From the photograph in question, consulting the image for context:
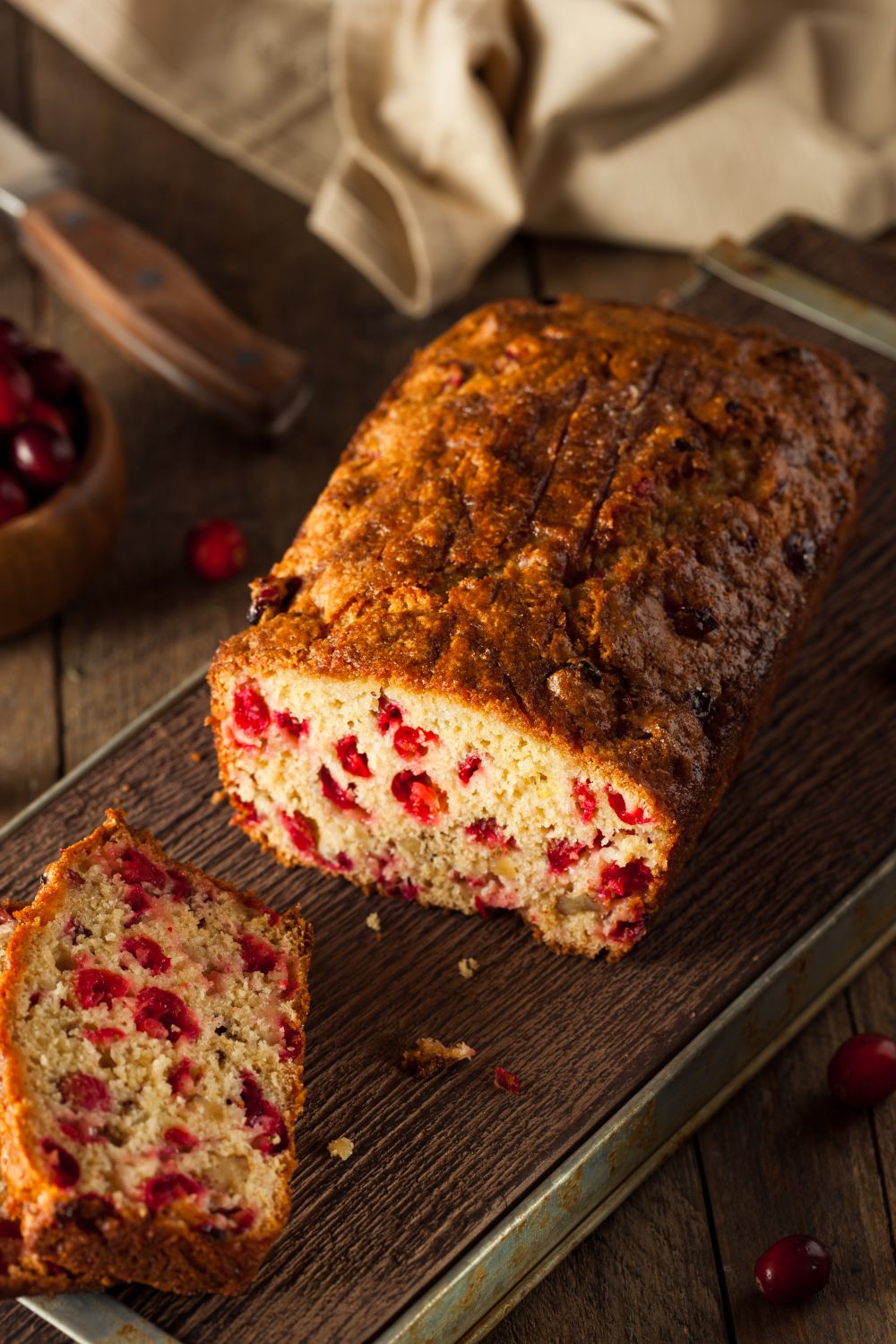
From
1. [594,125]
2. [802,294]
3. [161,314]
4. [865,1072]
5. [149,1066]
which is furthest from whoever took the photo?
[594,125]

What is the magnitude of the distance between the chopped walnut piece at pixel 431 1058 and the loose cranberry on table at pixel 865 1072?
86 cm

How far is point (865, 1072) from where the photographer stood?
3674 mm

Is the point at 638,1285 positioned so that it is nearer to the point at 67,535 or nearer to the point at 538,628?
the point at 538,628

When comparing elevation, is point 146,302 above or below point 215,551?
above

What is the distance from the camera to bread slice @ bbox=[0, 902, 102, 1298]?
115 inches

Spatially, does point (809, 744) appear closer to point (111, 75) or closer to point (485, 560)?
point (485, 560)

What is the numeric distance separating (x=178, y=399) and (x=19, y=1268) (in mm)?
3287

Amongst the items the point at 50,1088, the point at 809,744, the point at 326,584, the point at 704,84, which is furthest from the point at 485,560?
the point at 704,84

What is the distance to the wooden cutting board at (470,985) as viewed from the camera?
10.6ft

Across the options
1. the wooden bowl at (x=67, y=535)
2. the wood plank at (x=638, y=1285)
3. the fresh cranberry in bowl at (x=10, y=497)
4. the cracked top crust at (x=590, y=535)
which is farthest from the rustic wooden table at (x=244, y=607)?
the cracked top crust at (x=590, y=535)

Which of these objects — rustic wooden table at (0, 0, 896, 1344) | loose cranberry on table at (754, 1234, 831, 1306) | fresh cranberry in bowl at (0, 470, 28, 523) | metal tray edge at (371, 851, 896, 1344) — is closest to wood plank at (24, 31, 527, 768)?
rustic wooden table at (0, 0, 896, 1344)

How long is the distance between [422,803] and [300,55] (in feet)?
12.7

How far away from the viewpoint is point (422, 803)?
3.67m

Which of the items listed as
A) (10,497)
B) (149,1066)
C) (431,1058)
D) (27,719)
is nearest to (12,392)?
(10,497)
